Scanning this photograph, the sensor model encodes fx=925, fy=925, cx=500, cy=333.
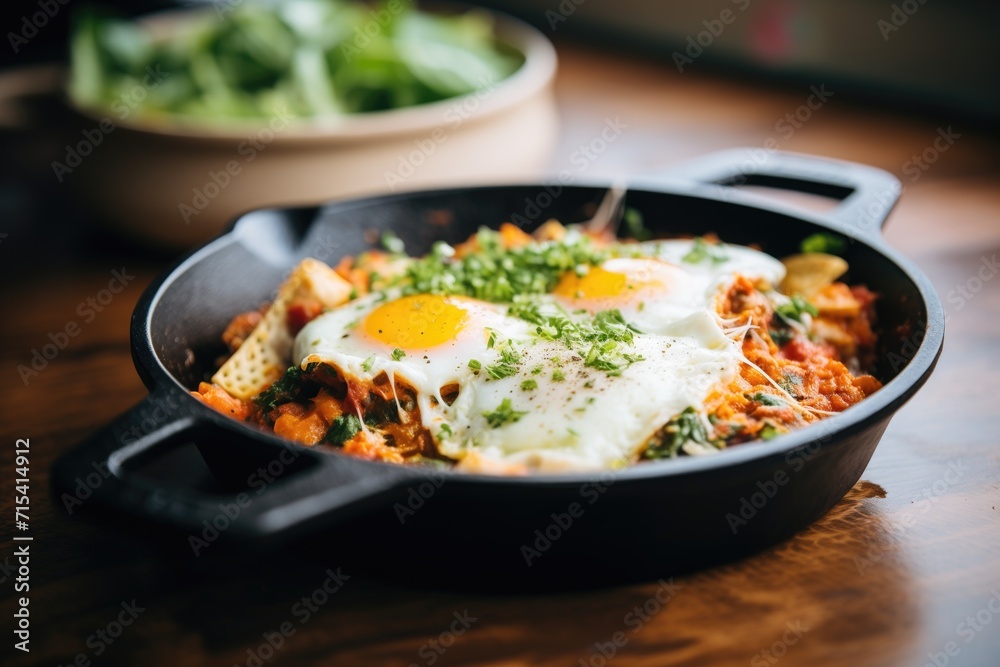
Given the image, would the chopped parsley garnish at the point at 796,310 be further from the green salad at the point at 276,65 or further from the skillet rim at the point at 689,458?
the green salad at the point at 276,65

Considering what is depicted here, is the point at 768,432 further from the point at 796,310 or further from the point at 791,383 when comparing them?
the point at 796,310

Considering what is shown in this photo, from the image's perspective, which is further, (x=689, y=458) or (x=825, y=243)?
(x=825, y=243)

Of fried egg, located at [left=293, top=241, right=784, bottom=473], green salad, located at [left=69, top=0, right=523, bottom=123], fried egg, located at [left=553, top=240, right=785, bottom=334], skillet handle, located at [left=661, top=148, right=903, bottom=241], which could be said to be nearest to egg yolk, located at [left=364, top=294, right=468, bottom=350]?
fried egg, located at [left=293, top=241, right=784, bottom=473]

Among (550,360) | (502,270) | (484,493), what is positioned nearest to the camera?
(484,493)

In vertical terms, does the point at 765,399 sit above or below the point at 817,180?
below

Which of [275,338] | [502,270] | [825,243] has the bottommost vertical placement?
[275,338]

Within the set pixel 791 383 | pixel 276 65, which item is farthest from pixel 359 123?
pixel 791 383

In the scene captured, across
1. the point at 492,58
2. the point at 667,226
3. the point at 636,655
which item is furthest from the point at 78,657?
the point at 492,58

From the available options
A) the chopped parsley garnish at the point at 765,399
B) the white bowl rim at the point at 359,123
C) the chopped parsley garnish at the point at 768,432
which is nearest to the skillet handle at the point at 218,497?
the chopped parsley garnish at the point at 768,432
